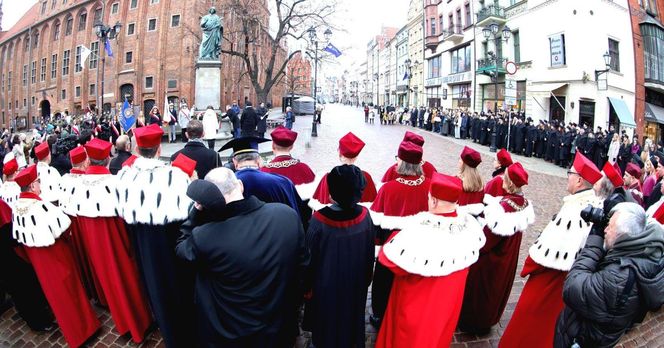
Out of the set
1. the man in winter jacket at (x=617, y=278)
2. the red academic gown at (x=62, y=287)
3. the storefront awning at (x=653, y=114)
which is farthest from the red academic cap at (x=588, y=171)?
the storefront awning at (x=653, y=114)

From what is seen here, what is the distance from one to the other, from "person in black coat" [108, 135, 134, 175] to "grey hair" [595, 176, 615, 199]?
5.64 metres

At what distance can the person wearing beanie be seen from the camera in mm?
3062

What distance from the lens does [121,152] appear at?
5.68 metres

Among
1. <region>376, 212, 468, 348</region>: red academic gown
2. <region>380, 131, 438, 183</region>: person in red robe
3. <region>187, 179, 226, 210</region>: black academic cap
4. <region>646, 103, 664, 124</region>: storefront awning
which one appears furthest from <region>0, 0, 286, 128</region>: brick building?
<region>376, 212, 468, 348</region>: red academic gown

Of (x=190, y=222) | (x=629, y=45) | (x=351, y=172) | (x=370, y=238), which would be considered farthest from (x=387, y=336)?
(x=629, y=45)

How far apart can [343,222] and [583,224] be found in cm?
197

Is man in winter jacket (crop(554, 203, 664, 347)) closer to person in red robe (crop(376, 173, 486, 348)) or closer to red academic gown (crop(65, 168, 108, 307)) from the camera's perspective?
person in red robe (crop(376, 173, 486, 348))

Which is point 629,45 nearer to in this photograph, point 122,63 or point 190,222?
point 190,222

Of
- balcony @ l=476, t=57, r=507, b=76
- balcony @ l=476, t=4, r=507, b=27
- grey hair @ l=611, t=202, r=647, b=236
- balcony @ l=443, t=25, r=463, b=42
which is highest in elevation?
balcony @ l=443, t=25, r=463, b=42

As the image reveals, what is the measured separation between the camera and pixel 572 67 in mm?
21859

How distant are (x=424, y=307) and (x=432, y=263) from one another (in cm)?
35

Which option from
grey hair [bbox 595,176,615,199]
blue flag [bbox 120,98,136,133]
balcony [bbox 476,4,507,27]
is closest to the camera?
grey hair [bbox 595,176,615,199]

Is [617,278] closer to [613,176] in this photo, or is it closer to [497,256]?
[613,176]

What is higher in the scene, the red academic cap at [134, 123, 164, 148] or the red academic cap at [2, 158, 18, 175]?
the red academic cap at [134, 123, 164, 148]
